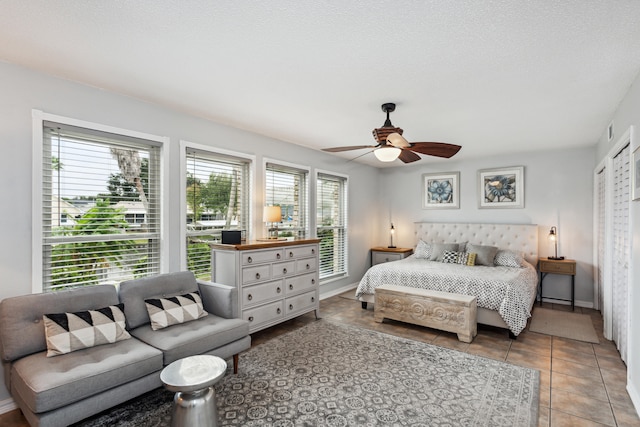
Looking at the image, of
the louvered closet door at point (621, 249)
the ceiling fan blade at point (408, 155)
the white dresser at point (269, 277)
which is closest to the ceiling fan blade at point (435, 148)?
the ceiling fan blade at point (408, 155)

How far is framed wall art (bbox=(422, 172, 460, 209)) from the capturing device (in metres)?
6.32

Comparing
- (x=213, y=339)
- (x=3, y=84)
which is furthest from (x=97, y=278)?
(x=3, y=84)

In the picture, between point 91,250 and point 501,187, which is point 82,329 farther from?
point 501,187

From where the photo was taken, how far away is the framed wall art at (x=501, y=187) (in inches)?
224

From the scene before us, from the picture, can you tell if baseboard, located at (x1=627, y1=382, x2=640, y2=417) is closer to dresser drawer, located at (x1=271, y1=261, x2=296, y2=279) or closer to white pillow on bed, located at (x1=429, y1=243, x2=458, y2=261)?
white pillow on bed, located at (x1=429, y1=243, x2=458, y2=261)

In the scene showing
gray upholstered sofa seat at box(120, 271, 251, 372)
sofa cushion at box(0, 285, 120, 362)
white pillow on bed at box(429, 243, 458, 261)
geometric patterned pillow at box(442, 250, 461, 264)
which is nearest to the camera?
sofa cushion at box(0, 285, 120, 362)

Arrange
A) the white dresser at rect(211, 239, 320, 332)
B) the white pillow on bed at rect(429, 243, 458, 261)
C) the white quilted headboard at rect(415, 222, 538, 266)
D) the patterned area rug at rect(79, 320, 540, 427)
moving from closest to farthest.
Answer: the patterned area rug at rect(79, 320, 540, 427)
the white dresser at rect(211, 239, 320, 332)
the white quilted headboard at rect(415, 222, 538, 266)
the white pillow on bed at rect(429, 243, 458, 261)

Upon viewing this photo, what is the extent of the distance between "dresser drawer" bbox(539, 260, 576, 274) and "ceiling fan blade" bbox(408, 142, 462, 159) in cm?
308

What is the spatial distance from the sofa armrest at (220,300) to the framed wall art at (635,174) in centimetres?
333

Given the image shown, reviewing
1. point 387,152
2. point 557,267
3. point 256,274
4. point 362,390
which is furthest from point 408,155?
point 557,267

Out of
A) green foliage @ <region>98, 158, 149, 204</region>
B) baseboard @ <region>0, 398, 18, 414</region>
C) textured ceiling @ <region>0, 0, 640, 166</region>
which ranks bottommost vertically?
baseboard @ <region>0, 398, 18, 414</region>

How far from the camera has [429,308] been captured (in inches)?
159

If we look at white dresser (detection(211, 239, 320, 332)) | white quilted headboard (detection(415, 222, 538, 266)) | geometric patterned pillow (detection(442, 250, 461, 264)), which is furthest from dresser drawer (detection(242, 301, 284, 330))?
white quilted headboard (detection(415, 222, 538, 266))

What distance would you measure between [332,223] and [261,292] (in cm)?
249
